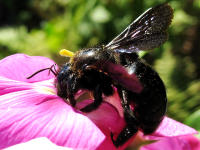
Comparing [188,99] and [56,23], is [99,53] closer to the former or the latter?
[188,99]

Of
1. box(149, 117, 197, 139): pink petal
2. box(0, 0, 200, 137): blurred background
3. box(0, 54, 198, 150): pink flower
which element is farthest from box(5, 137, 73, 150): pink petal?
→ box(0, 0, 200, 137): blurred background

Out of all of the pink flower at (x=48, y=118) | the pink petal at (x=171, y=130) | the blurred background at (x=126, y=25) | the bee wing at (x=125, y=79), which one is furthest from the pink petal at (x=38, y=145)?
the blurred background at (x=126, y=25)

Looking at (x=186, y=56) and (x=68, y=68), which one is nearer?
(x=68, y=68)

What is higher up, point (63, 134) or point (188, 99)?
point (63, 134)

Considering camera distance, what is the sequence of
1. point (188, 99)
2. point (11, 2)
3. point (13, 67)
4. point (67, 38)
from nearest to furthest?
point (13, 67), point (188, 99), point (67, 38), point (11, 2)

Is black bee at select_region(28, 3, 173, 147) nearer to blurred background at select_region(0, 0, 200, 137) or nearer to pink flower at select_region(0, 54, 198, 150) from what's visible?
pink flower at select_region(0, 54, 198, 150)

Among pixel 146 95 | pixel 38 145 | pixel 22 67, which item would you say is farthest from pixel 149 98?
pixel 22 67

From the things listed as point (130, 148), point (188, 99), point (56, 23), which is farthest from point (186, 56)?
point (130, 148)
